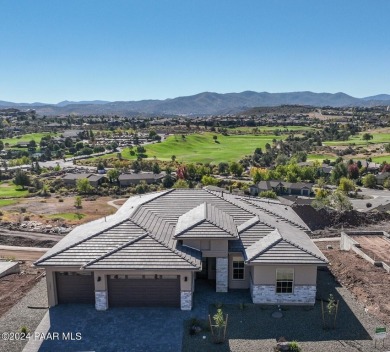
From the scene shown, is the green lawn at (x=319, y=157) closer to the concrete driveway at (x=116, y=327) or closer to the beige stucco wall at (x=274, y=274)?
the beige stucco wall at (x=274, y=274)

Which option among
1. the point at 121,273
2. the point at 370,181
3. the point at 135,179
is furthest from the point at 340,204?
the point at 135,179

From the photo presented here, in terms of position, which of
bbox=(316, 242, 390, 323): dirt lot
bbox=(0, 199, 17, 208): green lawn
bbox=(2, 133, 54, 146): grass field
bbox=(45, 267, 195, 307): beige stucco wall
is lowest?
bbox=(0, 199, 17, 208): green lawn

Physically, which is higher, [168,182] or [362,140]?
[362,140]

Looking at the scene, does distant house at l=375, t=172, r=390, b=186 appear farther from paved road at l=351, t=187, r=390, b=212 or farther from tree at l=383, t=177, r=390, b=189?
paved road at l=351, t=187, r=390, b=212

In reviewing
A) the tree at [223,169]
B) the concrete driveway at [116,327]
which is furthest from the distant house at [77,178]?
the concrete driveway at [116,327]

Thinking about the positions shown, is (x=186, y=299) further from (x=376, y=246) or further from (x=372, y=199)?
(x=372, y=199)

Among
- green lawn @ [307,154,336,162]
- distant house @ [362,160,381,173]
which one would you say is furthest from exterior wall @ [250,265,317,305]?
green lawn @ [307,154,336,162]

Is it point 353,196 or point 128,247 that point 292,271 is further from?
point 353,196
